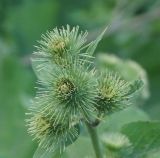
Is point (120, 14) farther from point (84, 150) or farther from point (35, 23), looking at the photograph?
point (84, 150)

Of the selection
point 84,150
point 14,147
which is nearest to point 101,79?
point 84,150

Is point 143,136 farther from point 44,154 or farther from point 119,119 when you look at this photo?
point 119,119

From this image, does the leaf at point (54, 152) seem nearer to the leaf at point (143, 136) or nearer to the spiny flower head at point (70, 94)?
the spiny flower head at point (70, 94)

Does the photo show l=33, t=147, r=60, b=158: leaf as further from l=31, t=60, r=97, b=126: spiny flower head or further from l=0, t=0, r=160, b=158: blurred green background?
l=0, t=0, r=160, b=158: blurred green background

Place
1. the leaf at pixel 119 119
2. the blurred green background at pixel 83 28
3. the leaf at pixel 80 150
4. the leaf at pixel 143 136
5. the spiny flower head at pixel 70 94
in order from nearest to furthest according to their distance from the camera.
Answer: the spiny flower head at pixel 70 94 → the leaf at pixel 143 136 → the leaf at pixel 80 150 → the leaf at pixel 119 119 → the blurred green background at pixel 83 28

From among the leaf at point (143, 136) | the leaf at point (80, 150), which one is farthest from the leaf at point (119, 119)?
the leaf at point (143, 136)
